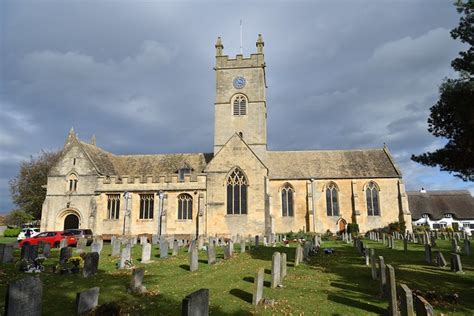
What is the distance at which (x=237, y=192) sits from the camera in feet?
96.4

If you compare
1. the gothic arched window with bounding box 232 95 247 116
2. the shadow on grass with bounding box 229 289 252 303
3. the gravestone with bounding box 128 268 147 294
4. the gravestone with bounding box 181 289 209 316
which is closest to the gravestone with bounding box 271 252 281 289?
the shadow on grass with bounding box 229 289 252 303

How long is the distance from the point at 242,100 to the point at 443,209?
3442 centimetres

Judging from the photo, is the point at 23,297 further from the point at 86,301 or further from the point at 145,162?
the point at 145,162

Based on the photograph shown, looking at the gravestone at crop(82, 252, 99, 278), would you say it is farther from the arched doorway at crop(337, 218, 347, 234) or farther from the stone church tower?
the arched doorway at crop(337, 218, 347, 234)

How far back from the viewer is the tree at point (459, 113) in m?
10.7

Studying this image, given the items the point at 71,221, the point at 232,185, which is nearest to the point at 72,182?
the point at 71,221

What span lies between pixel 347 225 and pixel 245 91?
55.7 ft

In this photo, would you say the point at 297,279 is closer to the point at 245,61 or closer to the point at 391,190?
the point at 391,190

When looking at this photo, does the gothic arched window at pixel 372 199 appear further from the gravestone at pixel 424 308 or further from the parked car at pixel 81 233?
the gravestone at pixel 424 308

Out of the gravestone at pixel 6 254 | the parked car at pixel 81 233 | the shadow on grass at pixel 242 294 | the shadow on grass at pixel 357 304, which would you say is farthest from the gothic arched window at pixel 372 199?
the gravestone at pixel 6 254

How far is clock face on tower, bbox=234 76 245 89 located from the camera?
116 feet

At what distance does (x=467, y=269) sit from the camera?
1296cm

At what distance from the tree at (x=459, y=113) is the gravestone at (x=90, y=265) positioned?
13.3 meters

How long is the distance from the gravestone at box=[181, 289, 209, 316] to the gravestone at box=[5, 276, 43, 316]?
266 centimetres
